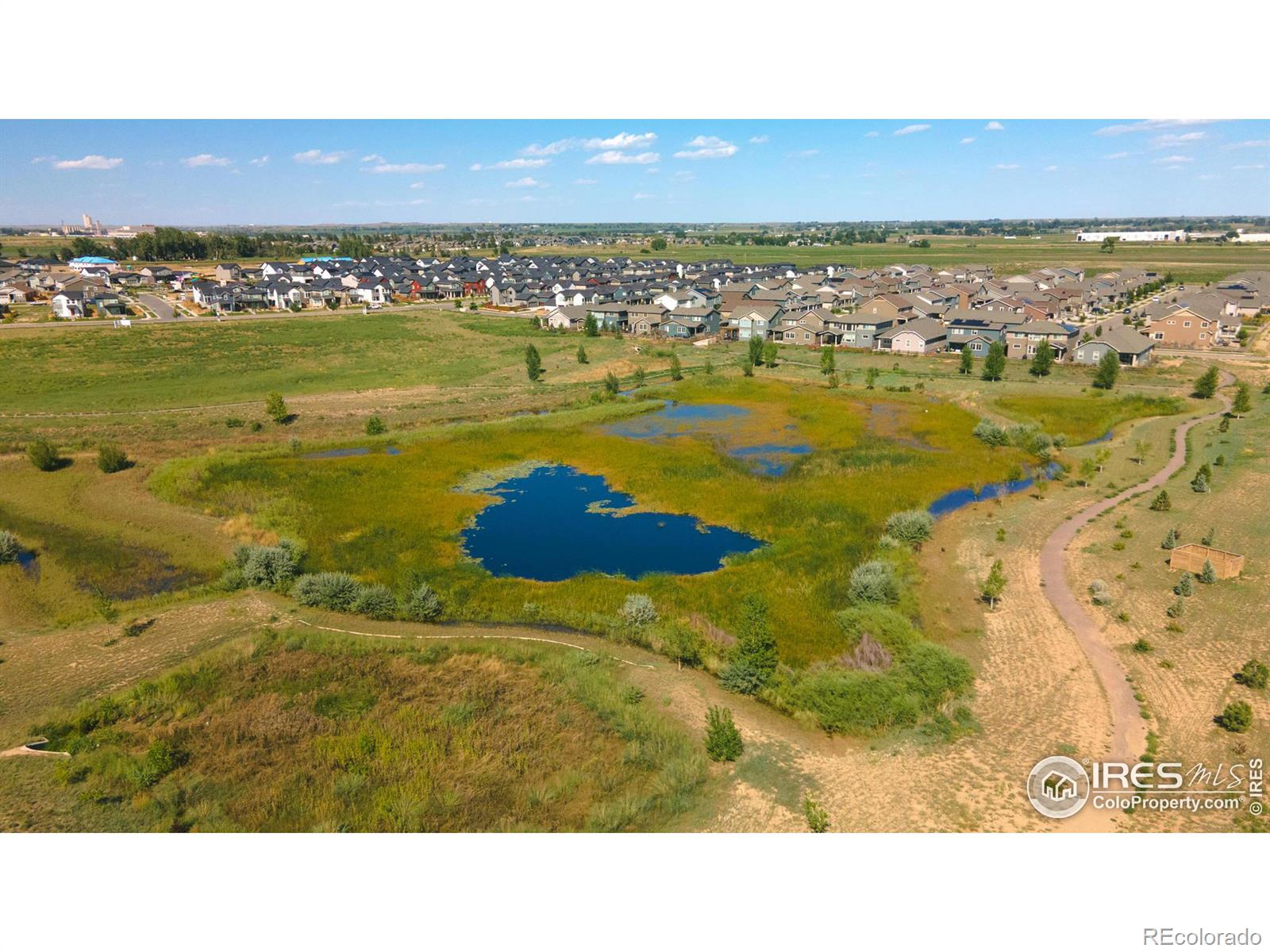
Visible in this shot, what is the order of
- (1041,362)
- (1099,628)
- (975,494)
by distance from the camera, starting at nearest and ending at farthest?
(1099,628) < (975,494) < (1041,362)

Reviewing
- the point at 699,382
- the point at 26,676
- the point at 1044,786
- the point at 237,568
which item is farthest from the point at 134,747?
the point at 699,382

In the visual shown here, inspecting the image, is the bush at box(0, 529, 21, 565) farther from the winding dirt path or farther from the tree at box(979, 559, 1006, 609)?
the winding dirt path

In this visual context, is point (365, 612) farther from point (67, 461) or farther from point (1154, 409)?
point (1154, 409)

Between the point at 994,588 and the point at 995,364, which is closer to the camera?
the point at 994,588

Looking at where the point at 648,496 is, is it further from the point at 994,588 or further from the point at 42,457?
the point at 42,457

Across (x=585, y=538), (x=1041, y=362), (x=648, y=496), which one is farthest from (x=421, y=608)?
(x=1041, y=362)

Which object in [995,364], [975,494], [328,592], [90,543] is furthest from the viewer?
[995,364]
